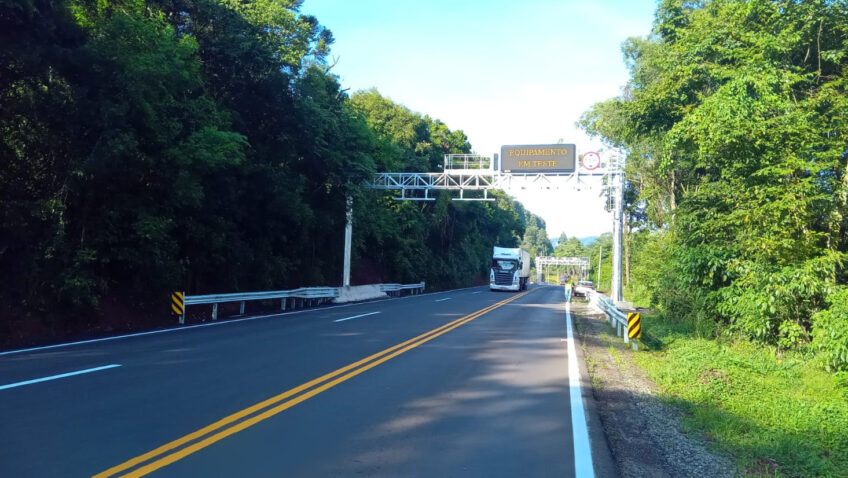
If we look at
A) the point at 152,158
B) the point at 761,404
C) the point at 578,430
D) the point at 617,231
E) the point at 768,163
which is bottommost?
the point at 761,404

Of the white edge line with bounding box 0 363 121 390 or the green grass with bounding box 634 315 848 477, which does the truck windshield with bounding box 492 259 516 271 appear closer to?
the green grass with bounding box 634 315 848 477

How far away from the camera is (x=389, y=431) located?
6371mm

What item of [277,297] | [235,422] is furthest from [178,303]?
[235,422]

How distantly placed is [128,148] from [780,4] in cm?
1706

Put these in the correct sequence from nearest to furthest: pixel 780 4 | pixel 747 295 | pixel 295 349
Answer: pixel 295 349 < pixel 747 295 < pixel 780 4

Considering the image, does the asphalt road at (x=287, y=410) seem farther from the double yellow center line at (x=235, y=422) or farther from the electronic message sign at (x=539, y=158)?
the electronic message sign at (x=539, y=158)

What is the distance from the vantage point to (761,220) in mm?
13875

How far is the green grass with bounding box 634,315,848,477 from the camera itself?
6.25m

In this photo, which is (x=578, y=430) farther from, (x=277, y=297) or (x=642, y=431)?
(x=277, y=297)

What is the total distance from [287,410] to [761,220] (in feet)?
40.1

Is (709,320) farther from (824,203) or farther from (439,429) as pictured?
(439,429)

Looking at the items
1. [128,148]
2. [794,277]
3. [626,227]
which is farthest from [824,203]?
[626,227]

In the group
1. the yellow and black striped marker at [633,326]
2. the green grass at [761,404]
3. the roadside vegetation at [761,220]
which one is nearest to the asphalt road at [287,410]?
the green grass at [761,404]

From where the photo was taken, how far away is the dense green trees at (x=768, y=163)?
517 inches
